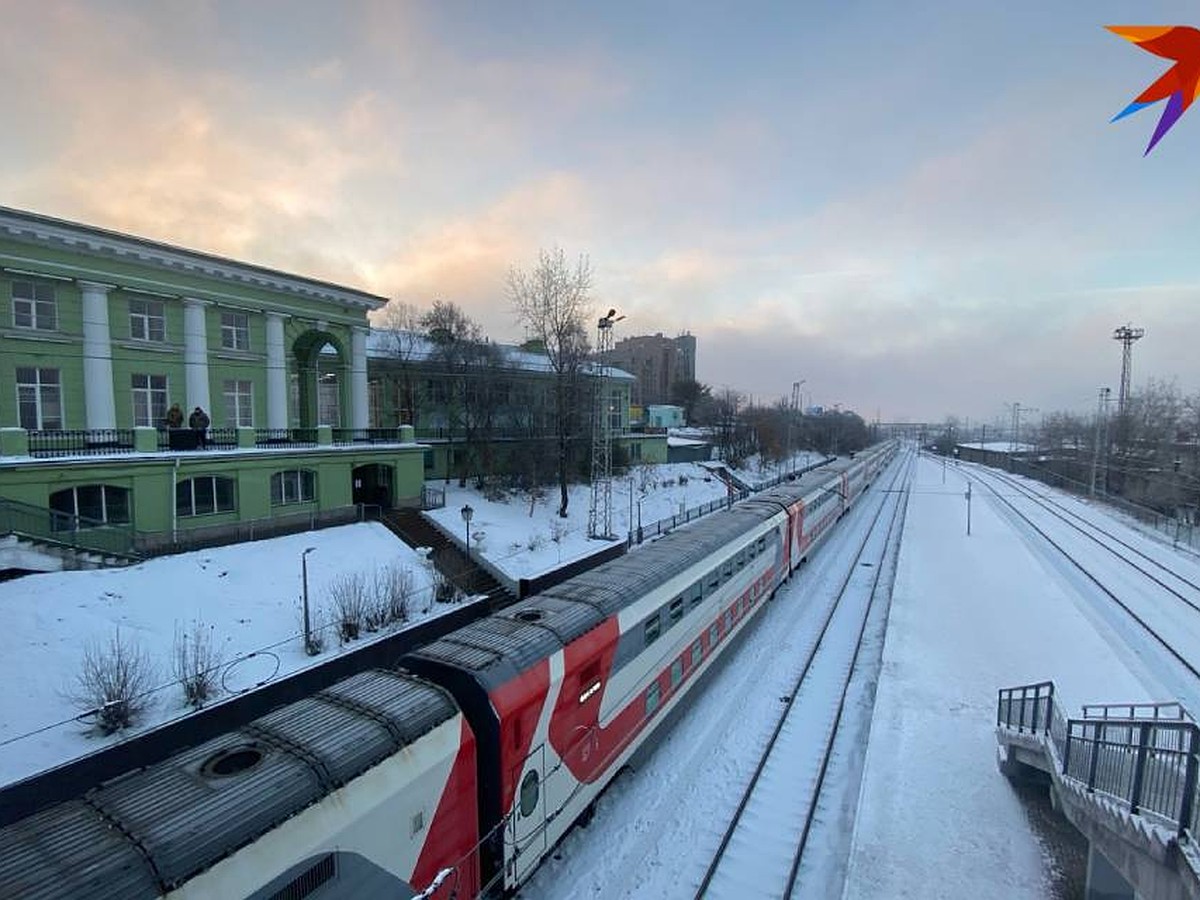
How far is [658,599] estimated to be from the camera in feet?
35.7

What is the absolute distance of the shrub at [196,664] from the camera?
1186 centimetres

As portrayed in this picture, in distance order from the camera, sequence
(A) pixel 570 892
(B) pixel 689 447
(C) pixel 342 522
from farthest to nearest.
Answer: (B) pixel 689 447
(C) pixel 342 522
(A) pixel 570 892

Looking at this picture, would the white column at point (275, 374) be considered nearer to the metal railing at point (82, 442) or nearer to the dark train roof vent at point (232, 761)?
the metal railing at point (82, 442)

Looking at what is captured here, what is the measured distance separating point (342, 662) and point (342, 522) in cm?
1037

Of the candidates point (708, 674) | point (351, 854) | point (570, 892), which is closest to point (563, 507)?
point (708, 674)

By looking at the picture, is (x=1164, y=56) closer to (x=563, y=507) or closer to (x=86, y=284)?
(x=86, y=284)

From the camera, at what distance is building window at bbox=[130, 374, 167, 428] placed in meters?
20.5

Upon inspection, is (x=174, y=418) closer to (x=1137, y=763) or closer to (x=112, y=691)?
(x=112, y=691)

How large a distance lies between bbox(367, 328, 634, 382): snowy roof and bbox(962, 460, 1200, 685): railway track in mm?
28032

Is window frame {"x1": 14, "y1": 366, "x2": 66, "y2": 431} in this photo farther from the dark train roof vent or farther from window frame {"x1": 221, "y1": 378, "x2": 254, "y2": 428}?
the dark train roof vent

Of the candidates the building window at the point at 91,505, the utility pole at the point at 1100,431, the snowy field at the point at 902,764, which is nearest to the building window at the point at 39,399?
the building window at the point at 91,505

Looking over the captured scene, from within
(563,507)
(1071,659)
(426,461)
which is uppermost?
(426,461)

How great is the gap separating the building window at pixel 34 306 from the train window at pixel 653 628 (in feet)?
70.6

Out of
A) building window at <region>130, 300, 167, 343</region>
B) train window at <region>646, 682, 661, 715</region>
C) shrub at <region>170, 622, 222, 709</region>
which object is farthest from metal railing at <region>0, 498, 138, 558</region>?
train window at <region>646, 682, 661, 715</region>
